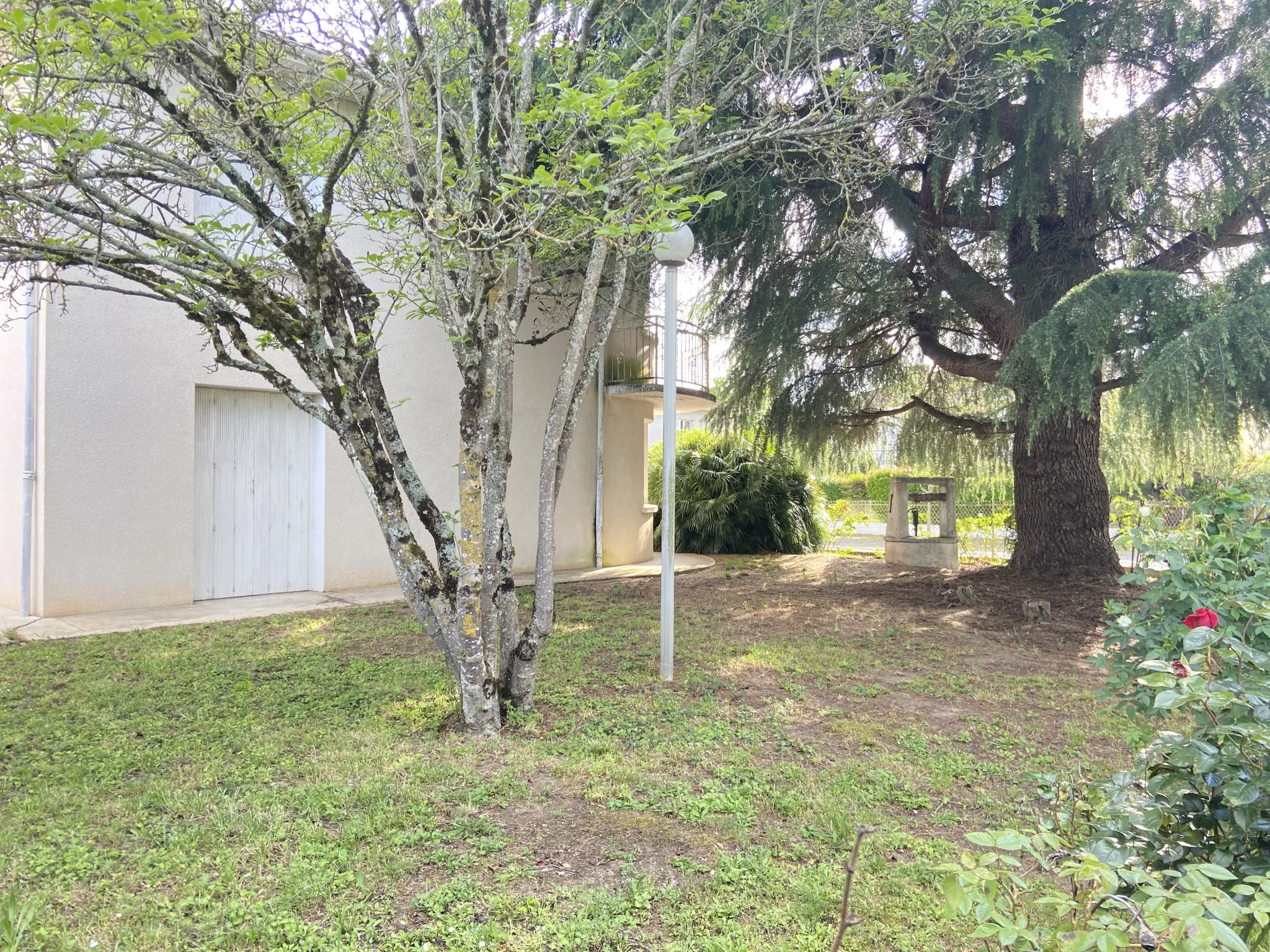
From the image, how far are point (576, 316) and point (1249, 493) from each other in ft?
10.9

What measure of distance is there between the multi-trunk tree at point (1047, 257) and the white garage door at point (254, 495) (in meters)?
5.33

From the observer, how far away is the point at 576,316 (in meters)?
4.64

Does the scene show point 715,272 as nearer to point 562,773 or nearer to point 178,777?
point 562,773

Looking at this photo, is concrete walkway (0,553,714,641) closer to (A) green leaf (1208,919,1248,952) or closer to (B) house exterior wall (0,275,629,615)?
(B) house exterior wall (0,275,629,615)

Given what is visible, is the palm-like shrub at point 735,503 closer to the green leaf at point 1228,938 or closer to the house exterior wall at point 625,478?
the house exterior wall at point 625,478

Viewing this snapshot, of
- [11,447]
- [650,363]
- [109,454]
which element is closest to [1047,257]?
[650,363]

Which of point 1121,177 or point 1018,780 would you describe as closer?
point 1018,780

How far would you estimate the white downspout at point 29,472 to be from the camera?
724 centimetres

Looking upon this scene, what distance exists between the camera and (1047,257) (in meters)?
8.51

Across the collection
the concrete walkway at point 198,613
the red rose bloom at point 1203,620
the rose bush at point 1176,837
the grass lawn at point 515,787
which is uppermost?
the red rose bloom at point 1203,620

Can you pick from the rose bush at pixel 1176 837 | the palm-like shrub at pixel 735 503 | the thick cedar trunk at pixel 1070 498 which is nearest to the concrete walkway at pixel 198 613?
the palm-like shrub at pixel 735 503

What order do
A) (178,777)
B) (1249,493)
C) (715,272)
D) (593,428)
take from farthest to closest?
1. (593,428)
2. (715,272)
3. (178,777)
4. (1249,493)

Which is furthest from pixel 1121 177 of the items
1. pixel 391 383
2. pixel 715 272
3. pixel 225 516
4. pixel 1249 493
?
pixel 225 516

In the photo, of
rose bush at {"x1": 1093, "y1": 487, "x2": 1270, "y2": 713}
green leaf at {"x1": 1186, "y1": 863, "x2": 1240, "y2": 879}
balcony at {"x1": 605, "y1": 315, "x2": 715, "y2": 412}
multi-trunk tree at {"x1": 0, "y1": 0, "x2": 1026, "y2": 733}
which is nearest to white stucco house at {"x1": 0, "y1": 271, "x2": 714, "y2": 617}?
balcony at {"x1": 605, "y1": 315, "x2": 715, "y2": 412}
